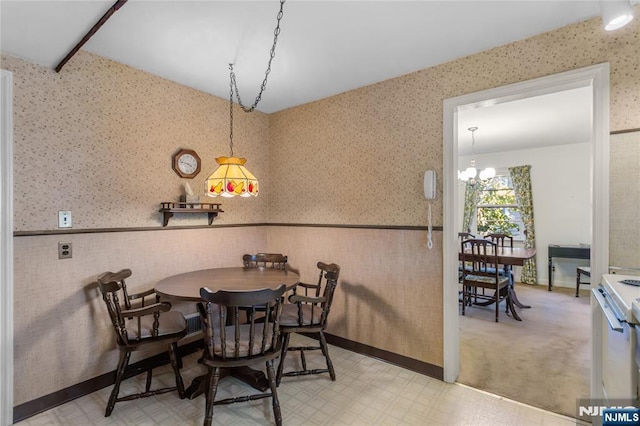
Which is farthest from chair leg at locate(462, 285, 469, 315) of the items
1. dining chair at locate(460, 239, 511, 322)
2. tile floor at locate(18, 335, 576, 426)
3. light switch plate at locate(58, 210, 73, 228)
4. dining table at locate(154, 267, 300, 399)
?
light switch plate at locate(58, 210, 73, 228)

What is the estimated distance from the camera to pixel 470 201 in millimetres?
6324

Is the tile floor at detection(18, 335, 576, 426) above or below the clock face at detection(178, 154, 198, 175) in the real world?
below

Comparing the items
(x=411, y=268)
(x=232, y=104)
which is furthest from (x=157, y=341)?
(x=232, y=104)

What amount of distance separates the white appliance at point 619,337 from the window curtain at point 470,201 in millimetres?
4805

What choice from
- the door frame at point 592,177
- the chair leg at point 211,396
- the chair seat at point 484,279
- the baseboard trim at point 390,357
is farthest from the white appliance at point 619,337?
the chair seat at point 484,279

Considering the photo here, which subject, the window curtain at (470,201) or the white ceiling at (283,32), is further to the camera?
the window curtain at (470,201)

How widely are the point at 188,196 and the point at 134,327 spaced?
1.15 m

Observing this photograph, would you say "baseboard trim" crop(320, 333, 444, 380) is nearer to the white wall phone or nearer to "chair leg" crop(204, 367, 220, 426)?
the white wall phone

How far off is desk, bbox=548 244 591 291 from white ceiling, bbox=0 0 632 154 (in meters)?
4.25

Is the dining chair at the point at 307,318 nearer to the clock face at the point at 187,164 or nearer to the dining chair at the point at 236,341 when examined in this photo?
the dining chair at the point at 236,341

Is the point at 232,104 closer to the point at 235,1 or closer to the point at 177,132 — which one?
the point at 177,132

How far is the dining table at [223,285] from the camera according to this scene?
2.08 m

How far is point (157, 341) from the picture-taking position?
199 centimetres

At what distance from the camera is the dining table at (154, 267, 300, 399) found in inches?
82.0
